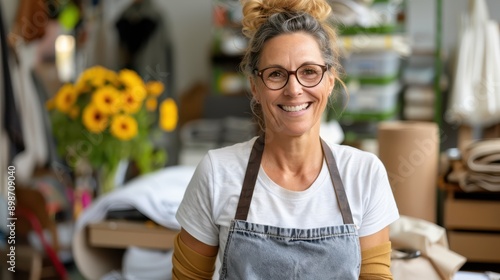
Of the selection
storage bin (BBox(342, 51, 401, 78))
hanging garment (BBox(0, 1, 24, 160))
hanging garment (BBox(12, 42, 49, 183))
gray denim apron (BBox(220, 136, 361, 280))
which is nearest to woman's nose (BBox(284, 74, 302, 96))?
gray denim apron (BBox(220, 136, 361, 280))

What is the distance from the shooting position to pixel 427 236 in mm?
1898

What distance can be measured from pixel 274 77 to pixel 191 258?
0.42 meters

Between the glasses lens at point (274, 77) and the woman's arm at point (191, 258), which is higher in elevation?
the glasses lens at point (274, 77)

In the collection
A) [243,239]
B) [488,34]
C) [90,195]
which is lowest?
[90,195]

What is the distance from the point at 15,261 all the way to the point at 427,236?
190cm

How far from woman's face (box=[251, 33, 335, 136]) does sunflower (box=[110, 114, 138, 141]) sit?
1322mm

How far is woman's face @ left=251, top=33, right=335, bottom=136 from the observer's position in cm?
144

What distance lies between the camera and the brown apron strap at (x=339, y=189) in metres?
1.47

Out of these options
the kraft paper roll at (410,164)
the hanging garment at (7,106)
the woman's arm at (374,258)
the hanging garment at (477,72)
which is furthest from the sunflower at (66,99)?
the hanging garment at (477,72)

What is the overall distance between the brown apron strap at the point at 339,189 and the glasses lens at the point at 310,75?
0.16 metres

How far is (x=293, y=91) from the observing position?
4.71ft

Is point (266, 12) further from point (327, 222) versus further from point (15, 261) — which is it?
point (15, 261)

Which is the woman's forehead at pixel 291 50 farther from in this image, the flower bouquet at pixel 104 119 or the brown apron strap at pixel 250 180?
the flower bouquet at pixel 104 119

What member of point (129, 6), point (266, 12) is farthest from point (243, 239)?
point (129, 6)
